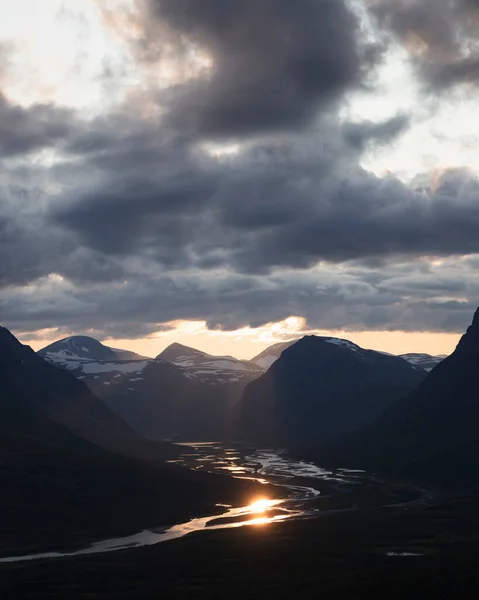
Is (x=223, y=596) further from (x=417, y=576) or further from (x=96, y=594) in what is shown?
(x=417, y=576)

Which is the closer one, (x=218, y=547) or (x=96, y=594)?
(x=96, y=594)

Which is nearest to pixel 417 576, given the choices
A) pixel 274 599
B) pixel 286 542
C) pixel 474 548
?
pixel 274 599

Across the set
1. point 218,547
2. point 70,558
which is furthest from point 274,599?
point 70,558

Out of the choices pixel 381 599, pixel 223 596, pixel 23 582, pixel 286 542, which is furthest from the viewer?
pixel 286 542

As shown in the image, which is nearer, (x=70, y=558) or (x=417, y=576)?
(x=417, y=576)

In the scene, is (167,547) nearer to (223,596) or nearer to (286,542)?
(286,542)

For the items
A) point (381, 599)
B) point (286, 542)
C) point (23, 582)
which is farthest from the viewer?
point (286, 542)

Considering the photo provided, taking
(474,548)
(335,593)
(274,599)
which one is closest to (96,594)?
(274,599)

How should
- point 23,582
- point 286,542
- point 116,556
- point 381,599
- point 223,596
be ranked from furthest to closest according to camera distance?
point 286,542 → point 116,556 → point 23,582 → point 223,596 → point 381,599
